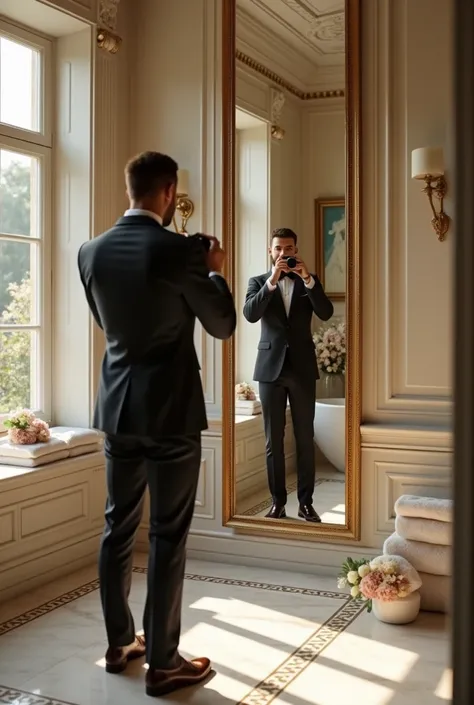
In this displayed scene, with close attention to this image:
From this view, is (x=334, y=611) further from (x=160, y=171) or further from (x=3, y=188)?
(x=3, y=188)

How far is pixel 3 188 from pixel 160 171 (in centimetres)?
165

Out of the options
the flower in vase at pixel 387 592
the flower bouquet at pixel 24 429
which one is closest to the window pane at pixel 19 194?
the flower bouquet at pixel 24 429

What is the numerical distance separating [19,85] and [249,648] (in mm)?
2793

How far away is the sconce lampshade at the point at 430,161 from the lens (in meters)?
3.46

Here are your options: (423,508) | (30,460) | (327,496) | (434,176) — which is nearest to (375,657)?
(423,508)

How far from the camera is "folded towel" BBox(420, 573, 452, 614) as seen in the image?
3291mm

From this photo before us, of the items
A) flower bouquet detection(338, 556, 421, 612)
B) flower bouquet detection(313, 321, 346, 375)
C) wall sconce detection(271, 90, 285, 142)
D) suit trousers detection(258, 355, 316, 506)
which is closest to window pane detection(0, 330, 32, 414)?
suit trousers detection(258, 355, 316, 506)

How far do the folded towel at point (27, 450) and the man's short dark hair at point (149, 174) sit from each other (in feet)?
5.07

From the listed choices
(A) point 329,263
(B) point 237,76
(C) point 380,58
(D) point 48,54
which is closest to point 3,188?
(D) point 48,54

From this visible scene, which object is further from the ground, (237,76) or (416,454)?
(237,76)

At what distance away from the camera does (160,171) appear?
247 cm

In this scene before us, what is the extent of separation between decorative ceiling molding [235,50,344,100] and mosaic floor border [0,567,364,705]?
2211 millimetres

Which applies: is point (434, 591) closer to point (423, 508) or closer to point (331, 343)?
point (423, 508)

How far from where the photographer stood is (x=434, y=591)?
331 centimetres
